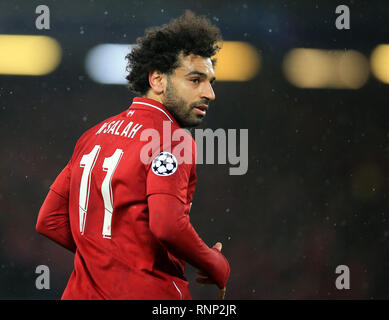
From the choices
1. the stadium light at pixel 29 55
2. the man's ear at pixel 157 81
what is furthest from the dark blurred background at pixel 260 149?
the man's ear at pixel 157 81

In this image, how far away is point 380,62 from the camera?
4.25 metres

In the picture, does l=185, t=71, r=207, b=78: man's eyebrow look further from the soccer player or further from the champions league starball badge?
the champions league starball badge

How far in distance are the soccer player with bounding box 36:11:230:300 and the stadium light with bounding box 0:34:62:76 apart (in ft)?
8.27

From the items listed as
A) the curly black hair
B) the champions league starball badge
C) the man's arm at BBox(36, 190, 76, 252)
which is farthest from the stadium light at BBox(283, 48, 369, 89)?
the champions league starball badge

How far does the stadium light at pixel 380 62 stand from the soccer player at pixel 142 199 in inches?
119

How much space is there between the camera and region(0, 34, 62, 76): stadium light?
12.6 ft

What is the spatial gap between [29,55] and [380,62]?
278 centimetres

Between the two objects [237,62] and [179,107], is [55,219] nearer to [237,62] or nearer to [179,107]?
[179,107]

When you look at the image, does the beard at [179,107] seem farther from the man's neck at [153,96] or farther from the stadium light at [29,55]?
the stadium light at [29,55]

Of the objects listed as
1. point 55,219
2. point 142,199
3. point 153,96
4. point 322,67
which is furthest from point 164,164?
point 322,67

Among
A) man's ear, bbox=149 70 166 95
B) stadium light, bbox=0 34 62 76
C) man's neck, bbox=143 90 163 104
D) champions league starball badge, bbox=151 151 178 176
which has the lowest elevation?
champions league starball badge, bbox=151 151 178 176

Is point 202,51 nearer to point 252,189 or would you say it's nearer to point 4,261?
point 252,189

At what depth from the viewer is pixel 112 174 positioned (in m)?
1.35

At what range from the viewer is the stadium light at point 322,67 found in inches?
162
